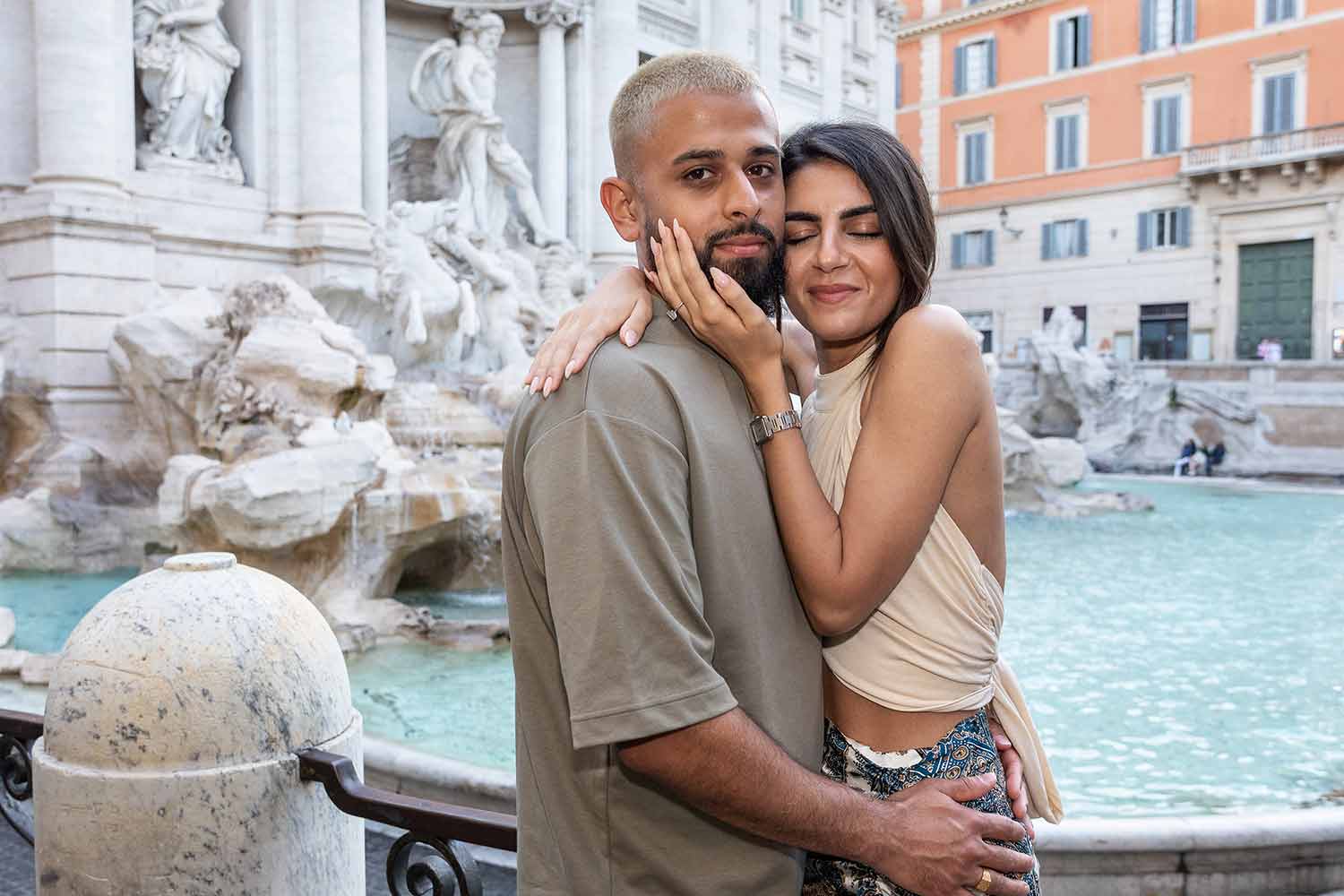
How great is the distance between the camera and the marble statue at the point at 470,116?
1502cm

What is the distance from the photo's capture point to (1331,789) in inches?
183

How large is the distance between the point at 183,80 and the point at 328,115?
1.67 metres

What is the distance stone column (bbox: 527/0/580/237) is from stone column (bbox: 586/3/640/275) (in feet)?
1.69

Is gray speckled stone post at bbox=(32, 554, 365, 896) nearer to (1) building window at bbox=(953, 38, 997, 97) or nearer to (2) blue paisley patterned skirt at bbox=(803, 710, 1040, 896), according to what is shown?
(2) blue paisley patterned skirt at bbox=(803, 710, 1040, 896)

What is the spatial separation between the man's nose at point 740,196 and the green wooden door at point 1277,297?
93.4 ft

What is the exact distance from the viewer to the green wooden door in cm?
2595

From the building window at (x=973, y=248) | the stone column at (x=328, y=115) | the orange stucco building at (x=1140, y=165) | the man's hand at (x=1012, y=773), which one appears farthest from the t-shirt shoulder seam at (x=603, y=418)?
the building window at (x=973, y=248)

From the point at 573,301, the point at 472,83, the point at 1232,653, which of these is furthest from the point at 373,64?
the point at 1232,653

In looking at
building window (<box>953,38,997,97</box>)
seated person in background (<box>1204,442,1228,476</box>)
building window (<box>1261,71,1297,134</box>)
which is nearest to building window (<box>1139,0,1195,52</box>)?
building window (<box>1261,71,1297,134</box>)

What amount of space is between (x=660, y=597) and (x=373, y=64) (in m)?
14.3

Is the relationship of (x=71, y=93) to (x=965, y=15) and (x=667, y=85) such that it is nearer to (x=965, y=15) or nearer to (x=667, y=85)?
(x=667, y=85)

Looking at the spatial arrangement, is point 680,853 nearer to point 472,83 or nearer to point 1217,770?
point 1217,770

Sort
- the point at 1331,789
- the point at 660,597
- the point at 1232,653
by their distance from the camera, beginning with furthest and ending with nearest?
the point at 1232,653
the point at 1331,789
the point at 660,597

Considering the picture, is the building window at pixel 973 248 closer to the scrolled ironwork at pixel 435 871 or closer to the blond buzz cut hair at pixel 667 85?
the scrolled ironwork at pixel 435 871
